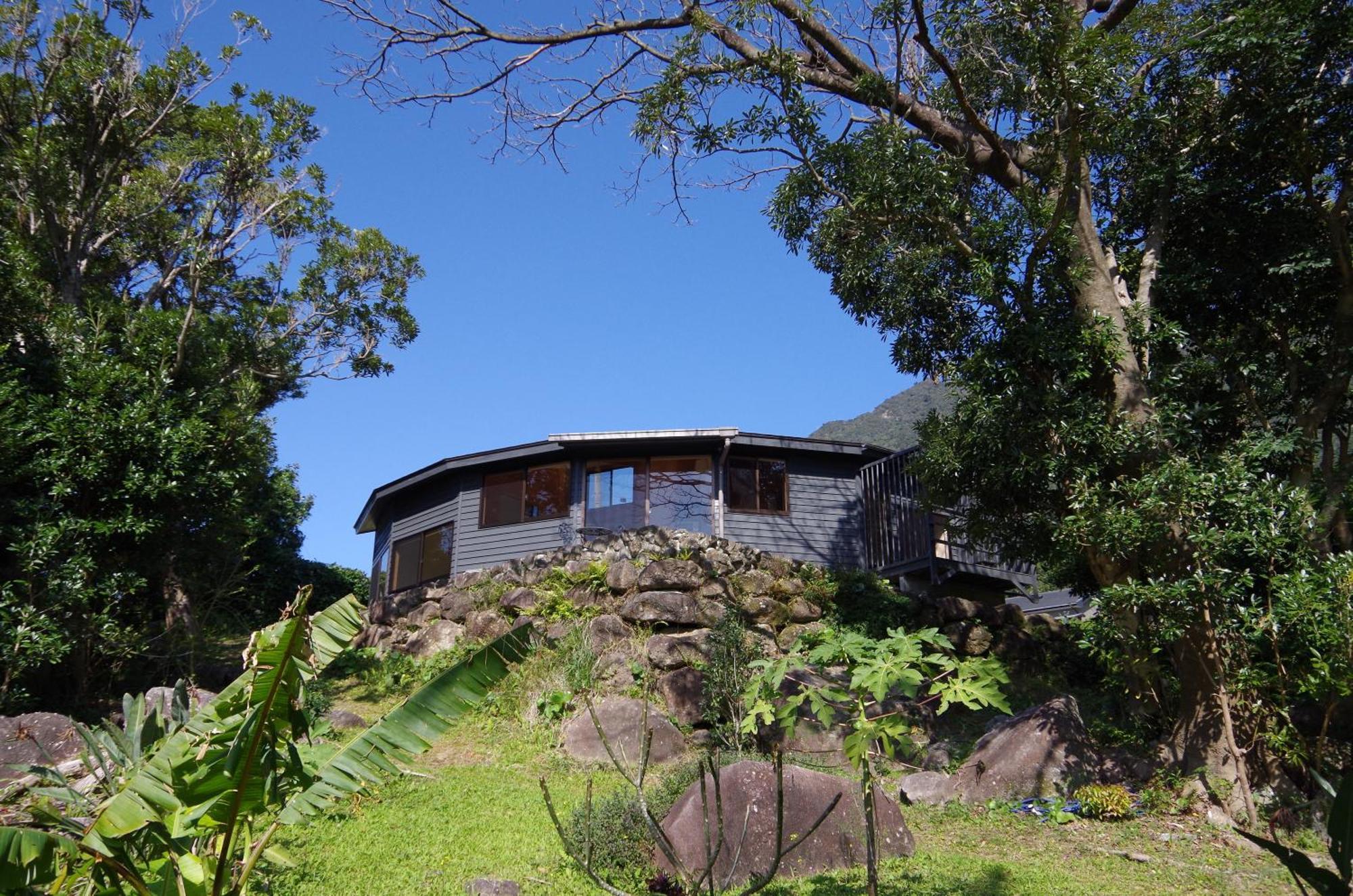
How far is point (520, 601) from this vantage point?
711 inches

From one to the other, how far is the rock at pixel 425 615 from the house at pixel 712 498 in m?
A: 2.09

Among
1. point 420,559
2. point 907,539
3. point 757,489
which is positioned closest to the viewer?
point 907,539

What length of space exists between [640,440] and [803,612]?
5.67 m

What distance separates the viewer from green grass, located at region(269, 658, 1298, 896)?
7.54 meters

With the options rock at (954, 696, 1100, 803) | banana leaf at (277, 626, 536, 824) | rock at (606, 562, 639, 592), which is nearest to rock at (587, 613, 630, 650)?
rock at (606, 562, 639, 592)

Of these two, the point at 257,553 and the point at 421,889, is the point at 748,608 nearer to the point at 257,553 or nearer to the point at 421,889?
the point at 421,889

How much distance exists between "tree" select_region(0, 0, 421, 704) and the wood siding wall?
10.6m

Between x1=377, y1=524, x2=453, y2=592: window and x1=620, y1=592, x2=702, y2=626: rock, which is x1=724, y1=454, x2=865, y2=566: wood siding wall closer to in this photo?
x1=620, y1=592, x2=702, y2=626: rock

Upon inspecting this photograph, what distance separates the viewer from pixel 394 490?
25.1m

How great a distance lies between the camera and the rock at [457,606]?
19.2m

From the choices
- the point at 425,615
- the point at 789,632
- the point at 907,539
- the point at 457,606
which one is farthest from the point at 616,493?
the point at 907,539

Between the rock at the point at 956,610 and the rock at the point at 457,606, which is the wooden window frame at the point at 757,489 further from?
the rock at the point at 457,606

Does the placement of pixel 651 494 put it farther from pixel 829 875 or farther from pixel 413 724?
pixel 413 724

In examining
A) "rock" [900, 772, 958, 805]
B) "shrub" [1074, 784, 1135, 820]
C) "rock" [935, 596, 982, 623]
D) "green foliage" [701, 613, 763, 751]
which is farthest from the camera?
"rock" [935, 596, 982, 623]
